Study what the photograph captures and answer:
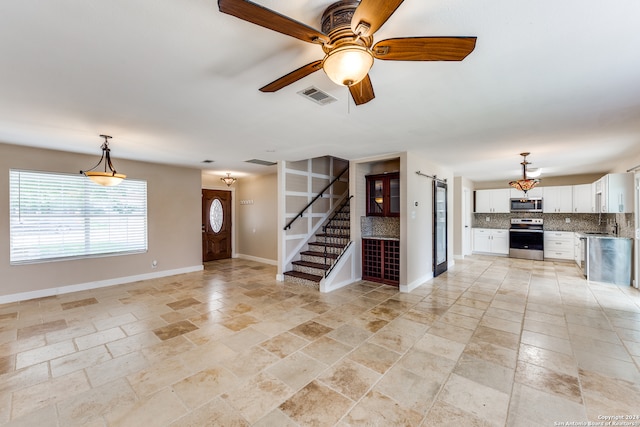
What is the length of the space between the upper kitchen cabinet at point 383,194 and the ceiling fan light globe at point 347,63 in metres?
4.22

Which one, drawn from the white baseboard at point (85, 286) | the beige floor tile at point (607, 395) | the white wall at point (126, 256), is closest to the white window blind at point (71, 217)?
the white wall at point (126, 256)

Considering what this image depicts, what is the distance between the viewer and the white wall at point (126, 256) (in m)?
4.39

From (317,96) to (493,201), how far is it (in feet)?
27.6

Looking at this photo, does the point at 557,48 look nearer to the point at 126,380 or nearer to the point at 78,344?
the point at 126,380

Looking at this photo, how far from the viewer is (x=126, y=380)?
2332 millimetres

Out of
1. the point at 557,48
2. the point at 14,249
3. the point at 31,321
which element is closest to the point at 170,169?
the point at 14,249

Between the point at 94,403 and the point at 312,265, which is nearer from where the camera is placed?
the point at 94,403

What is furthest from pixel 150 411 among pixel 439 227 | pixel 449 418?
pixel 439 227

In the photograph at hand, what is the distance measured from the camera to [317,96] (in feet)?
8.44

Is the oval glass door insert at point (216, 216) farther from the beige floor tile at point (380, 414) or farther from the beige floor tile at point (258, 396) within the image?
the beige floor tile at point (380, 414)

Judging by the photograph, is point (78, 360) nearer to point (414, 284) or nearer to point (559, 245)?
point (414, 284)

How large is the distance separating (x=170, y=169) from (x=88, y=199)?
161 cm

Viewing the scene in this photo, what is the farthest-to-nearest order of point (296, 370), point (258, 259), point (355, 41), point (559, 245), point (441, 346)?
1. point (258, 259)
2. point (559, 245)
3. point (441, 346)
4. point (296, 370)
5. point (355, 41)

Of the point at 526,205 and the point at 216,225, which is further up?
the point at 526,205
